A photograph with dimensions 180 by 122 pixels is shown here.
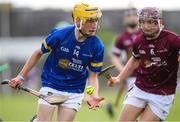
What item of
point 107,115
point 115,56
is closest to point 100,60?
point 115,56

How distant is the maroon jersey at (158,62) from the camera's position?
35.9ft

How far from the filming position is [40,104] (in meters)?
10.9

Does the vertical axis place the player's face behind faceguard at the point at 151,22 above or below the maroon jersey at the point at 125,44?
above

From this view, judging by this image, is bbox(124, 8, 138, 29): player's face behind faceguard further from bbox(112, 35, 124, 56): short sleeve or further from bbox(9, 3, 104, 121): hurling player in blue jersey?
bbox(9, 3, 104, 121): hurling player in blue jersey

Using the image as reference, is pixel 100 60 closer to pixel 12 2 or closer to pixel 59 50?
pixel 59 50

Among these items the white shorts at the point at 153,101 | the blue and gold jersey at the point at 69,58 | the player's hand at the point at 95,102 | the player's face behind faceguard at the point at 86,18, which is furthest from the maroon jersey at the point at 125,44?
the player's hand at the point at 95,102

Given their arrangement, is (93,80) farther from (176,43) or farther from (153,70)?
(176,43)

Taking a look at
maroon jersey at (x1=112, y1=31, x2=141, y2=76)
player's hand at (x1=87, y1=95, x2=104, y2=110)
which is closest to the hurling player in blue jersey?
player's hand at (x1=87, y1=95, x2=104, y2=110)

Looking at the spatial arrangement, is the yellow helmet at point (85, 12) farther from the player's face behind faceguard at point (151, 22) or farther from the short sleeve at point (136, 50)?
the short sleeve at point (136, 50)

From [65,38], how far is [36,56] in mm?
442

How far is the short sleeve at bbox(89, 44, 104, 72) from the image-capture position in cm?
1094

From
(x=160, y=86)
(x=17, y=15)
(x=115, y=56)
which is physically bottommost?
(x=17, y=15)

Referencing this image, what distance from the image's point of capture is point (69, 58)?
1090 centimetres

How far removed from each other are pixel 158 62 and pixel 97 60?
31.4 inches
